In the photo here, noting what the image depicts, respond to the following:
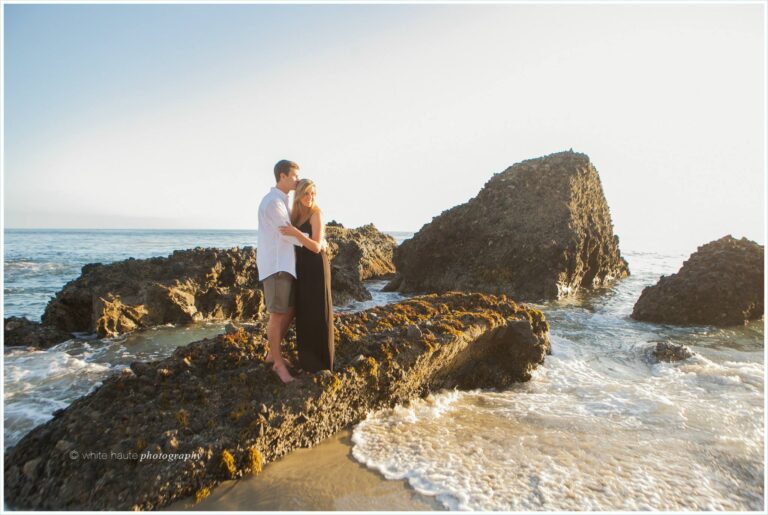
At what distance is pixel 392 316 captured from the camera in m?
7.04

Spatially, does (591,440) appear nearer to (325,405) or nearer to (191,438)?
(325,405)

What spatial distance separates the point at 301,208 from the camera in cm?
503

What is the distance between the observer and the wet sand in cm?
384

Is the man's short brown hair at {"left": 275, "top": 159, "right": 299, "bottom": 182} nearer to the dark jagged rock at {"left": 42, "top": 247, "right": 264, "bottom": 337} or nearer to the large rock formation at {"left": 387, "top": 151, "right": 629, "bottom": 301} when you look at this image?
the dark jagged rock at {"left": 42, "top": 247, "right": 264, "bottom": 337}

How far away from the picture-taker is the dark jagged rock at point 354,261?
15.2 metres

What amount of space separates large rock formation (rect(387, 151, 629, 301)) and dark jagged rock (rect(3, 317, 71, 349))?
1147 centimetres

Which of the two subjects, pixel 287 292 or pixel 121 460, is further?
pixel 287 292

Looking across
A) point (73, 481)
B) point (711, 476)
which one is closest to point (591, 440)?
point (711, 476)

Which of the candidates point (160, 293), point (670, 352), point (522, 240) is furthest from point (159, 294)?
point (522, 240)

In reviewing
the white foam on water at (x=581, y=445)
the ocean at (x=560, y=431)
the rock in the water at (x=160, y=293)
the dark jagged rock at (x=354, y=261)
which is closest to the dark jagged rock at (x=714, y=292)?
the ocean at (x=560, y=431)

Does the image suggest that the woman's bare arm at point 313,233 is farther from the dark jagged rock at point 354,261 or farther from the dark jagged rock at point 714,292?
the dark jagged rock at point 714,292

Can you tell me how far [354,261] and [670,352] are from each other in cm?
1464

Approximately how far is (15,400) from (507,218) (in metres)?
15.4

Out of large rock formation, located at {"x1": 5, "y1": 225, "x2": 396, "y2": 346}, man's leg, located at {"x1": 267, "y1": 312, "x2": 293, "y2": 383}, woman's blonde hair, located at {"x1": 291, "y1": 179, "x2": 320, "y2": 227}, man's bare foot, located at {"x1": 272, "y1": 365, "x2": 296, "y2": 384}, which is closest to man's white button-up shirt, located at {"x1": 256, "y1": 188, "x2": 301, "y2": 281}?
woman's blonde hair, located at {"x1": 291, "y1": 179, "x2": 320, "y2": 227}
